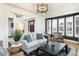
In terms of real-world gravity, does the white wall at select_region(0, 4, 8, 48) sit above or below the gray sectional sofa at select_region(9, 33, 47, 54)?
above

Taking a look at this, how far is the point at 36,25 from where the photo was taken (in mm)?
1976

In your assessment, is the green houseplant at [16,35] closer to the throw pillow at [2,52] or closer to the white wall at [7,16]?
the white wall at [7,16]

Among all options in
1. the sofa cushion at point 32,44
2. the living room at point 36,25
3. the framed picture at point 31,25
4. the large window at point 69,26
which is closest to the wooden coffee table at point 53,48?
the living room at point 36,25

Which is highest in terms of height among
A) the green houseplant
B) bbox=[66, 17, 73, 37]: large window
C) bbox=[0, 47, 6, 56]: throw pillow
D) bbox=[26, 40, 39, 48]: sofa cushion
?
bbox=[66, 17, 73, 37]: large window

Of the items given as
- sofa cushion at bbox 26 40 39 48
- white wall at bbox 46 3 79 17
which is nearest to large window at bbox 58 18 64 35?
white wall at bbox 46 3 79 17

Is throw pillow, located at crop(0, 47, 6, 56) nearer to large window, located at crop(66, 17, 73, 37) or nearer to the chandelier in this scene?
the chandelier

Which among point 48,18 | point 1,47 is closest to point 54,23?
point 48,18

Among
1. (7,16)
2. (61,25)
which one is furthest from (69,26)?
(7,16)

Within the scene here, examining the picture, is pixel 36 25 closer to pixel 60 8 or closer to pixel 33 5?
pixel 33 5

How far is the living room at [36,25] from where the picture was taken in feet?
6.20

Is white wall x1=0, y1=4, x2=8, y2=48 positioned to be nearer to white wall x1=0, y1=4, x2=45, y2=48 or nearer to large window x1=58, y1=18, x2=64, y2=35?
white wall x1=0, y1=4, x2=45, y2=48

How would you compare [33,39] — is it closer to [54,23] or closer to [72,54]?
[54,23]

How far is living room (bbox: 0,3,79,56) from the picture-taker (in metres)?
1.89

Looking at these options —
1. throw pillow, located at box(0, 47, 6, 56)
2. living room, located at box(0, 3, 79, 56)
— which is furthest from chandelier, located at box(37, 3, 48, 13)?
throw pillow, located at box(0, 47, 6, 56)
